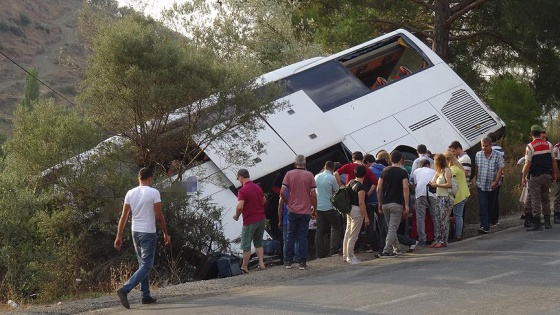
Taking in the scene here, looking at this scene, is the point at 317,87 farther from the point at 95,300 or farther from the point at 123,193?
the point at 95,300

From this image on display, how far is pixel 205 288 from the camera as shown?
452 inches

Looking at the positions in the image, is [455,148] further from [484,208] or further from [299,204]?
[299,204]

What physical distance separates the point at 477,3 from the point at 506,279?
15866 mm

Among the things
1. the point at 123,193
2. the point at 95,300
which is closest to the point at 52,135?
the point at 123,193

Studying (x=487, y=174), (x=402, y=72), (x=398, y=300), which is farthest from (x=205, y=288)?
(x=402, y=72)

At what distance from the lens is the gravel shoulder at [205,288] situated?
34.0 feet

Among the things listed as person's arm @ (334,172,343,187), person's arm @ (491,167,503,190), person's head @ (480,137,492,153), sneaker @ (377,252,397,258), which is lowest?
sneaker @ (377,252,397,258)

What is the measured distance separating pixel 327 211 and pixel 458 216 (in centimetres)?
250

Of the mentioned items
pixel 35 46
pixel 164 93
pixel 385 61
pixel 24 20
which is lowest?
pixel 164 93

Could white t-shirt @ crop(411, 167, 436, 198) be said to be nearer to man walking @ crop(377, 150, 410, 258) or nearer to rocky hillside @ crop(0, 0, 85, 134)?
man walking @ crop(377, 150, 410, 258)

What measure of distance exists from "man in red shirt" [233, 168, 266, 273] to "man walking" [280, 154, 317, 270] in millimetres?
411

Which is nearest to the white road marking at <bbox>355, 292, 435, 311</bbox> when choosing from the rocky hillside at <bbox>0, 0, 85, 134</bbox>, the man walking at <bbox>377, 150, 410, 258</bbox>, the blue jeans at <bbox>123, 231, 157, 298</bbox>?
the blue jeans at <bbox>123, 231, 157, 298</bbox>

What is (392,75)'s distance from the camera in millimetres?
19766

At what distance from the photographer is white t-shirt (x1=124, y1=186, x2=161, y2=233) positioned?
10.3 metres
